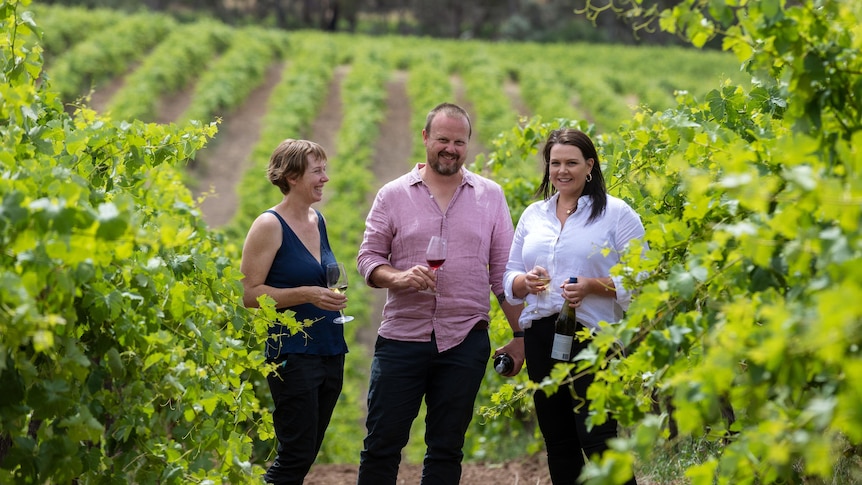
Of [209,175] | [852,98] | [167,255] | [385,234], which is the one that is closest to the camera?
[852,98]

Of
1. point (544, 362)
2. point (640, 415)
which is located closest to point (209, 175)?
point (544, 362)

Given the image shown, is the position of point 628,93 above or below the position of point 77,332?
below

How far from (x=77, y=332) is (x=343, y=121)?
1936 cm

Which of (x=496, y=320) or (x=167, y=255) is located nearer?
(x=167, y=255)

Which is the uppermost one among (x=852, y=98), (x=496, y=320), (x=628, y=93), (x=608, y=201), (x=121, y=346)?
(x=852, y=98)

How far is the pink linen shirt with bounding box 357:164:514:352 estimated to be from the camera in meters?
4.36

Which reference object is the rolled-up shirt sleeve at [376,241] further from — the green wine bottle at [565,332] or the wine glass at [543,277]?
the green wine bottle at [565,332]

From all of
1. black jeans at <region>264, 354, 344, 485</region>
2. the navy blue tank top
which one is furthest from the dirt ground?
the navy blue tank top

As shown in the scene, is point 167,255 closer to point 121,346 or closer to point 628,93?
point 121,346

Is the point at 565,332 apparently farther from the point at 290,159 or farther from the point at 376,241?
the point at 290,159

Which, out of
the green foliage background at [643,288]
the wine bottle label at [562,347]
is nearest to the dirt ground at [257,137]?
the wine bottle label at [562,347]

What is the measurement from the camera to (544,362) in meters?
4.07

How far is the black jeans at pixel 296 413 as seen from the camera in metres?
4.31

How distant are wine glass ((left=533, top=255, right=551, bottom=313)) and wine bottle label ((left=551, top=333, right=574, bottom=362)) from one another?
180mm
